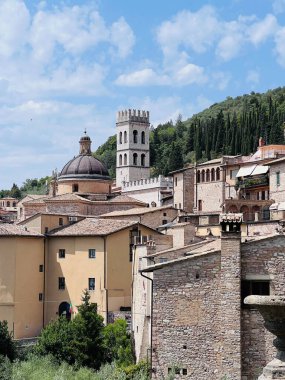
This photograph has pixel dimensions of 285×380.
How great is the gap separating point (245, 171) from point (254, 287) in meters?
37.4

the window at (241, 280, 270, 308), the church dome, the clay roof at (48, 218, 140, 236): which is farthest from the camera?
the church dome

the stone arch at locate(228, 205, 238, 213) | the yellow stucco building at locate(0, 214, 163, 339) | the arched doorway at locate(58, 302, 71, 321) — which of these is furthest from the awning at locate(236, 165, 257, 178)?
the arched doorway at locate(58, 302, 71, 321)

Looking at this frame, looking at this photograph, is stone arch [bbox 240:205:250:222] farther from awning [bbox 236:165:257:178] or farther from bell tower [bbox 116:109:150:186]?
bell tower [bbox 116:109:150:186]

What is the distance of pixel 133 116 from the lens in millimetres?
117875

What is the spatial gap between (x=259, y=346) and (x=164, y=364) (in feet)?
10.2

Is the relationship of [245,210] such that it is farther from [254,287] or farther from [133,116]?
[133,116]

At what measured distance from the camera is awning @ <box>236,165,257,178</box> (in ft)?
197

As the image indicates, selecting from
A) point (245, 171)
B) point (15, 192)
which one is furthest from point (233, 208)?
point (15, 192)

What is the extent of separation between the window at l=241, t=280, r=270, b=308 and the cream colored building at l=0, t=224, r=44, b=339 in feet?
76.3

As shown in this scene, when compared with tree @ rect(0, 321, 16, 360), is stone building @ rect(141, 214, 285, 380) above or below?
above

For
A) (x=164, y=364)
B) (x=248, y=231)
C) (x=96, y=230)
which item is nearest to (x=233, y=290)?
(x=164, y=364)

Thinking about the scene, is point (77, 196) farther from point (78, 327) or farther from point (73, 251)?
point (78, 327)

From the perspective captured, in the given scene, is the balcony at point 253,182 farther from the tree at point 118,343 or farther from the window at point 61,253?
the tree at point 118,343

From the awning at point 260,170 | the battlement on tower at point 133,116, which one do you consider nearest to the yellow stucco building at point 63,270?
the awning at point 260,170
